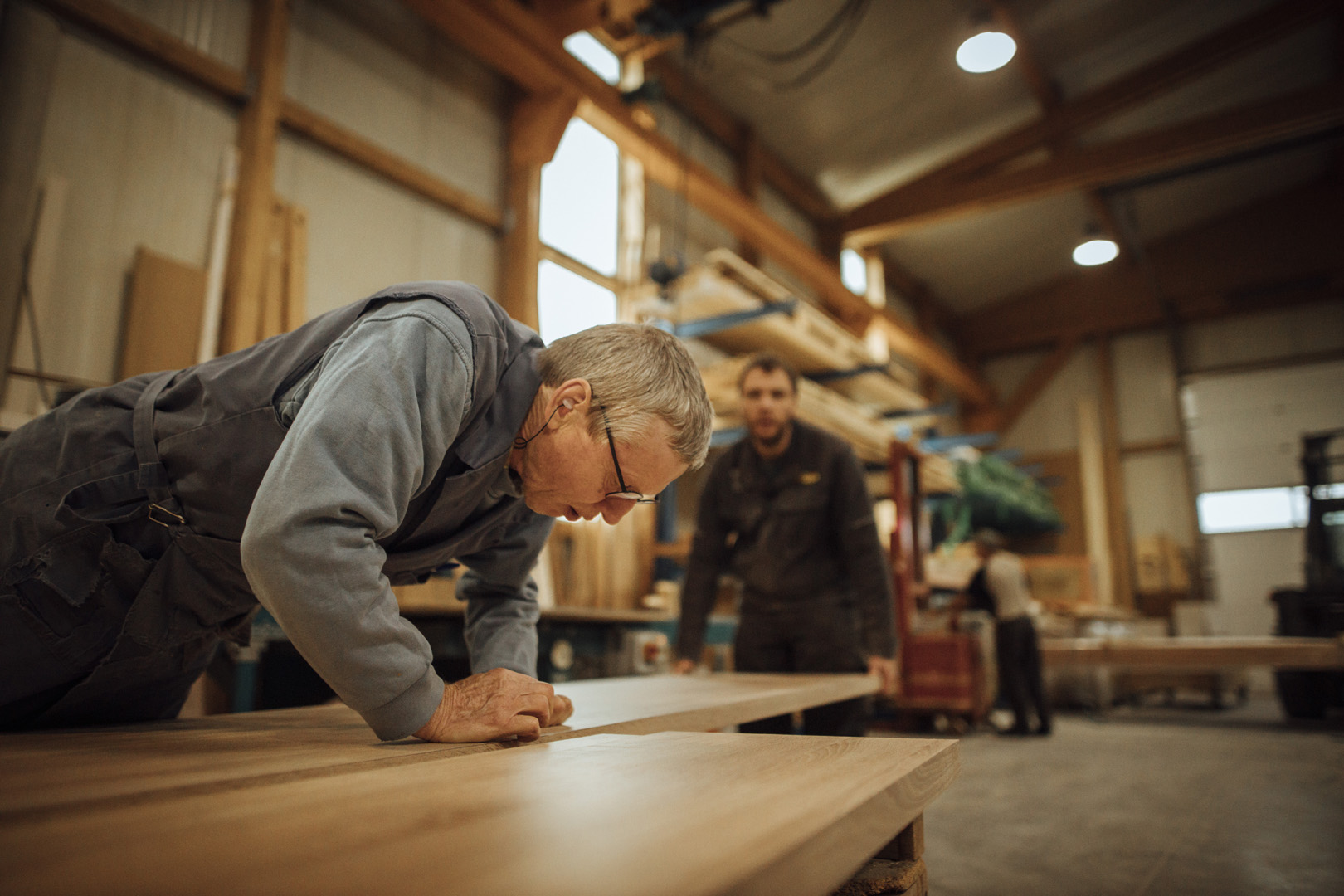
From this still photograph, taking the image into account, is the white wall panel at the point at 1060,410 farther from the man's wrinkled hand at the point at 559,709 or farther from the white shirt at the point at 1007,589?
the man's wrinkled hand at the point at 559,709

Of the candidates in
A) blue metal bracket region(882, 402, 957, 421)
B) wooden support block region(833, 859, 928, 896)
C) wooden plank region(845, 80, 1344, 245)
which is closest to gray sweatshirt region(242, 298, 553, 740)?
wooden support block region(833, 859, 928, 896)

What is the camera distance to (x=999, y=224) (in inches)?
500

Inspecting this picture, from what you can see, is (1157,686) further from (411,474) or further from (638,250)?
(411,474)

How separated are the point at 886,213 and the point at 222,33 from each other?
8.00m

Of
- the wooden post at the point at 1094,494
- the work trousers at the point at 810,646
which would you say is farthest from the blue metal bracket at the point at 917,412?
the wooden post at the point at 1094,494

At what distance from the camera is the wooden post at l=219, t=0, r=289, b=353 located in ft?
14.6

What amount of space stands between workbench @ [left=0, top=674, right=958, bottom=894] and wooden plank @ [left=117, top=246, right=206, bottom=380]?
3.59 meters

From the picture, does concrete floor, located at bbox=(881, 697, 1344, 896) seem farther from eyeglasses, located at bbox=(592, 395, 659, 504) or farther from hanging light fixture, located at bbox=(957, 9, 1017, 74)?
hanging light fixture, located at bbox=(957, 9, 1017, 74)

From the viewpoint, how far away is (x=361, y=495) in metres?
1.00

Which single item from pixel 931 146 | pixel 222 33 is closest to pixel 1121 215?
pixel 931 146

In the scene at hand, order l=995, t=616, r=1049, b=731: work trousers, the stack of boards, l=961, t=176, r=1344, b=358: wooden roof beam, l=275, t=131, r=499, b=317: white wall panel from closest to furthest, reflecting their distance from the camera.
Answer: l=275, t=131, r=499, b=317: white wall panel
the stack of boards
l=995, t=616, r=1049, b=731: work trousers
l=961, t=176, r=1344, b=358: wooden roof beam

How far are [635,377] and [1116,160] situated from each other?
33.4 feet

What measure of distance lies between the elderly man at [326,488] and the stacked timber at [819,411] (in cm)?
447

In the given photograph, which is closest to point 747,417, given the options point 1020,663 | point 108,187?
point 108,187
